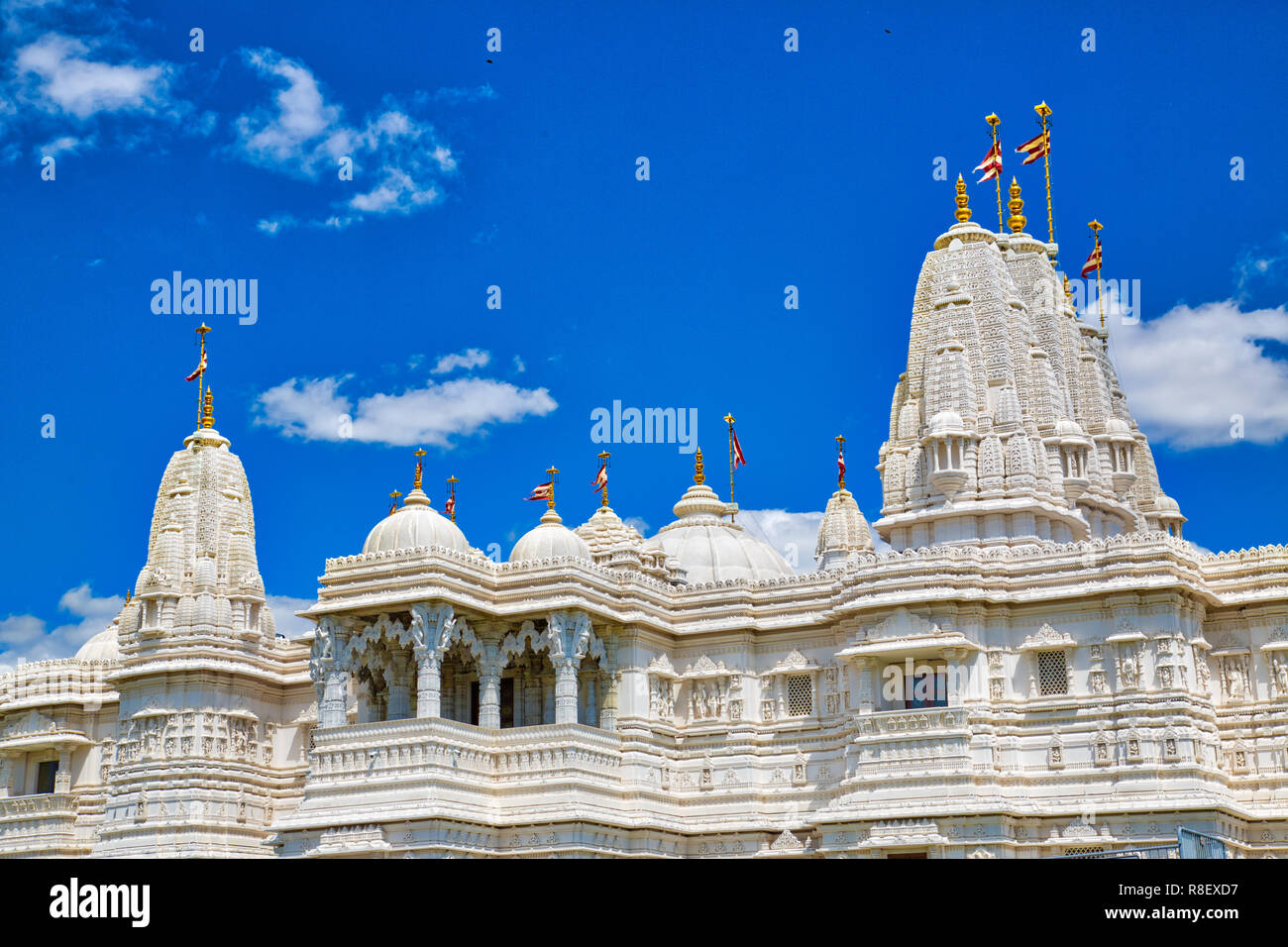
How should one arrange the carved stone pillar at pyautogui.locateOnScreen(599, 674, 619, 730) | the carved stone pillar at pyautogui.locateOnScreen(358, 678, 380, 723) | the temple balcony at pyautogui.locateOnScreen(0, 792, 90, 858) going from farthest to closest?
the temple balcony at pyautogui.locateOnScreen(0, 792, 90, 858) < the carved stone pillar at pyautogui.locateOnScreen(358, 678, 380, 723) < the carved stone pillar at pyautogui.locateOnScreen(599, 674, 619, 730)

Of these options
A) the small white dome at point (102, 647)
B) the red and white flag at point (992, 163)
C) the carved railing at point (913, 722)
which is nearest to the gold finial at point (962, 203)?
the red and white flag at point (992, 163)

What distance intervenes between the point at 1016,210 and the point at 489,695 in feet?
84.3

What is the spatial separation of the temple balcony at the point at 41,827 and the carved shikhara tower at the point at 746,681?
12 cm

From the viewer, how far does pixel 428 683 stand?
43500 mm

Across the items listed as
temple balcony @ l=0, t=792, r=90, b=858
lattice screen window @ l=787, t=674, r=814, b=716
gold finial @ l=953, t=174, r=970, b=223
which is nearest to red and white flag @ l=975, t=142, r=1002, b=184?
gold finial @ l=953, t=174, r=970, b=223

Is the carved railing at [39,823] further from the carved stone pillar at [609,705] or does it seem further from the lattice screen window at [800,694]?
the lattice screen window at [800,694]

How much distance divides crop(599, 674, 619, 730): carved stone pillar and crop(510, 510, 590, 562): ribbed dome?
3.32 meters

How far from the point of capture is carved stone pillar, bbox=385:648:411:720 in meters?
46.4

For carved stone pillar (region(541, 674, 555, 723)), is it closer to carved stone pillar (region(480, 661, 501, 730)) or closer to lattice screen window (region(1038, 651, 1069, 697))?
carved stone pillar (region(480, 661, 501, 730))

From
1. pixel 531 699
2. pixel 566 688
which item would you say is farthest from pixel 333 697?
pixel 566 688

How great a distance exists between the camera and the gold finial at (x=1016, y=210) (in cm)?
5825

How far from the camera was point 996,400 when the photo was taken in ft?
163

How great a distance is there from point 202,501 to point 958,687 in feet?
83.5
